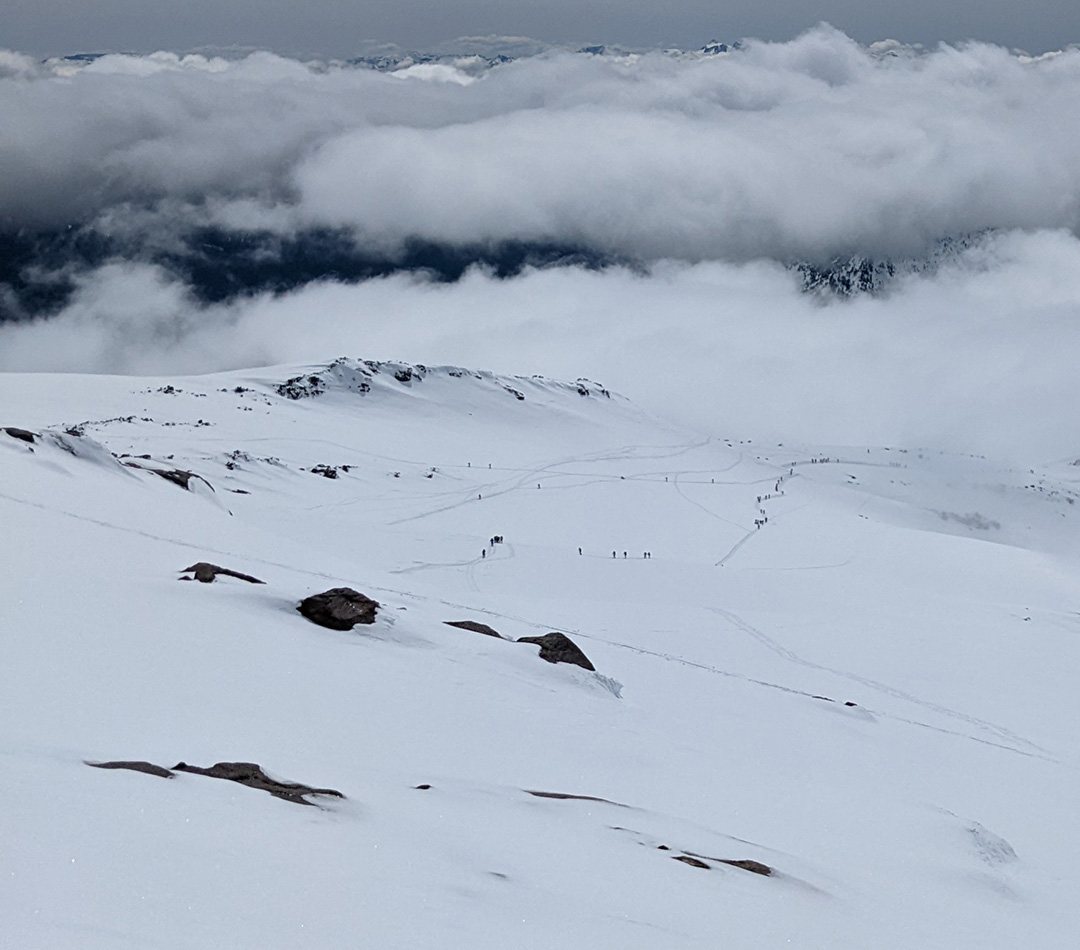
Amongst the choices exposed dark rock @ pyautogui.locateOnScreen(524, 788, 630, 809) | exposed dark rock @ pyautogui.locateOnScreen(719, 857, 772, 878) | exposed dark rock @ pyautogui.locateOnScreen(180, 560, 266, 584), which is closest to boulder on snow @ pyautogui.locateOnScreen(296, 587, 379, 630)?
exposed dark rock @ pyautogui.locateOnScreen(180, 560, 266, 584)

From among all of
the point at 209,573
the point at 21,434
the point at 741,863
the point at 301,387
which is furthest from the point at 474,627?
the point at 301,387

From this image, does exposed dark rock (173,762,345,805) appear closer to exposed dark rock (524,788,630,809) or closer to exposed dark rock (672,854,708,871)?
exposed dark rock (524,788,630,809)

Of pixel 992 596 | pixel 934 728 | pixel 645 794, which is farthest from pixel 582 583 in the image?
pixel 645 794

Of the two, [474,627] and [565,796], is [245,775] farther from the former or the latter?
[474,627]

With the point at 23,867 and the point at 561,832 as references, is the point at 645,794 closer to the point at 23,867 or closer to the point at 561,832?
the point at 561,832

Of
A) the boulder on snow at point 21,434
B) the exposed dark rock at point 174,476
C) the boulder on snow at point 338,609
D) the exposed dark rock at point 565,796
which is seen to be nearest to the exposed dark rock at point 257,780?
the exposed dark rock at point 565,796

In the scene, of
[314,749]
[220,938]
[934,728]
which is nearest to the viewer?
[220,938]

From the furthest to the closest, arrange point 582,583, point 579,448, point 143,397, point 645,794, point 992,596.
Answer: point 579,448
point 143,397
point 992,596
point 582,583
point 645,794
